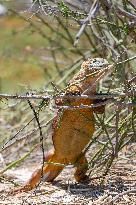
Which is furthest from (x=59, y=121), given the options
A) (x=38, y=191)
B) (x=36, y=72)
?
(x=36, y=72)

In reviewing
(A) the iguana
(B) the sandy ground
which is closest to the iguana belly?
(A) the iguana

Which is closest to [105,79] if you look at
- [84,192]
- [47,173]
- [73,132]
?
[47,173]

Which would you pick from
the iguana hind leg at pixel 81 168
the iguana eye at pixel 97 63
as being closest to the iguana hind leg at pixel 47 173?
the iguana hind leg at pixel 81 168

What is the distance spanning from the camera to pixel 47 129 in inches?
213

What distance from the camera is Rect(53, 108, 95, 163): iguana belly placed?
3770 mm

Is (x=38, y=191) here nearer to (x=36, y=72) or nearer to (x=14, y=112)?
(x=14, y=112)

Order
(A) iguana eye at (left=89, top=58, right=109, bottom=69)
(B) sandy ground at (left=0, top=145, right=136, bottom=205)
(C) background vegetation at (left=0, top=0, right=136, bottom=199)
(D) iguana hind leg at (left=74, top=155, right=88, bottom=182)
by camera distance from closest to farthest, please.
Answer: (C) background vegetation at (left=0, top=0, right=136, bottom=199) → (B) sandy ground at (left=0, top=145, right=136, bottom=205) → (A) iguana eye at (left=89, top=58, right=109, bottom=69) → (D) iguana hind leg at (left=74, top=155, right=88, bottom=182)

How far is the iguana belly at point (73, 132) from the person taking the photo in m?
3.77

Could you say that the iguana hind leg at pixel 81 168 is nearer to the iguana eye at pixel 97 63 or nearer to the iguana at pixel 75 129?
the iguana at pixel 75 129

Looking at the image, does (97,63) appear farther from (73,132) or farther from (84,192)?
(84,192)

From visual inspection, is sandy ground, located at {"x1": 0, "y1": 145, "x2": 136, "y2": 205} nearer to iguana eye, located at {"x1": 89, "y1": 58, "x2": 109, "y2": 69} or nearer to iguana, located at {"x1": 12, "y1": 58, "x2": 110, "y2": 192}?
iguana, located at {"x1": 12, "y1": 58, "x2": 110, "y2": 192}

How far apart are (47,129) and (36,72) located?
10825 mm

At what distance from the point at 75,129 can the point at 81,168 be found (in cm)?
31

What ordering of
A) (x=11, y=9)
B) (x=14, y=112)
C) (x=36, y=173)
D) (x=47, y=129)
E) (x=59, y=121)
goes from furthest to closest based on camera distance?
(x=14, y=112)
(x=11, y=9)
(x=47, y=129)
(x=36, y=173)
(x=59, y=121)
